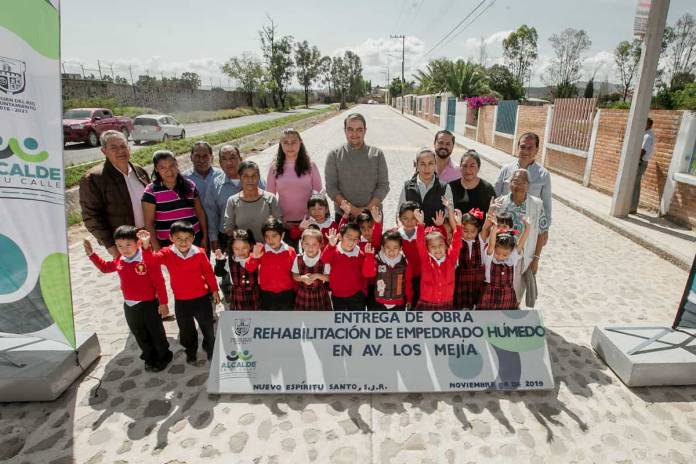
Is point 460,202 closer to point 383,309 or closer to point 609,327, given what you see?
point 383,309

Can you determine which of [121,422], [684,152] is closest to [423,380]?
[121,422]

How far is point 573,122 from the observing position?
1120 cm

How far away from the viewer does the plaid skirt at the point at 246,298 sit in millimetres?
3523

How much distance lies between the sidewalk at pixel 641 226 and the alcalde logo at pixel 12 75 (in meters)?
7.79

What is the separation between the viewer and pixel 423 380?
10.1ft

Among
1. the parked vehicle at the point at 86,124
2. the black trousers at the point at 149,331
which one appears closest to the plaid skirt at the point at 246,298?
the black trousers at the point at 149,331

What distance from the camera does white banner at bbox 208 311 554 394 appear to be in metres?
3.08

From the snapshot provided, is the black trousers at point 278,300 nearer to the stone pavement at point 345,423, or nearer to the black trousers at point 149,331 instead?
the stone pavement at point 345,423

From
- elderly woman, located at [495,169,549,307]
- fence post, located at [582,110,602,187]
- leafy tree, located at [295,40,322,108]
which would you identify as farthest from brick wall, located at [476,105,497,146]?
leafy tree, located at [295,40,322,108]

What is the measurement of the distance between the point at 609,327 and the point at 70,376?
15.7 feet

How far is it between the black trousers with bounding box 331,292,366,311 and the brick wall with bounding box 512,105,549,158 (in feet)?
40.2

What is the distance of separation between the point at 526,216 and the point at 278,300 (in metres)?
2.34

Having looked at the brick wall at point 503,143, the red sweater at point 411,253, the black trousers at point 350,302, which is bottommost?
the black trousers at point 350,302

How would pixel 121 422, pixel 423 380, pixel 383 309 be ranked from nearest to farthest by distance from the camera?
pixel 121 422, pixel 423 380, pixel 383 309
